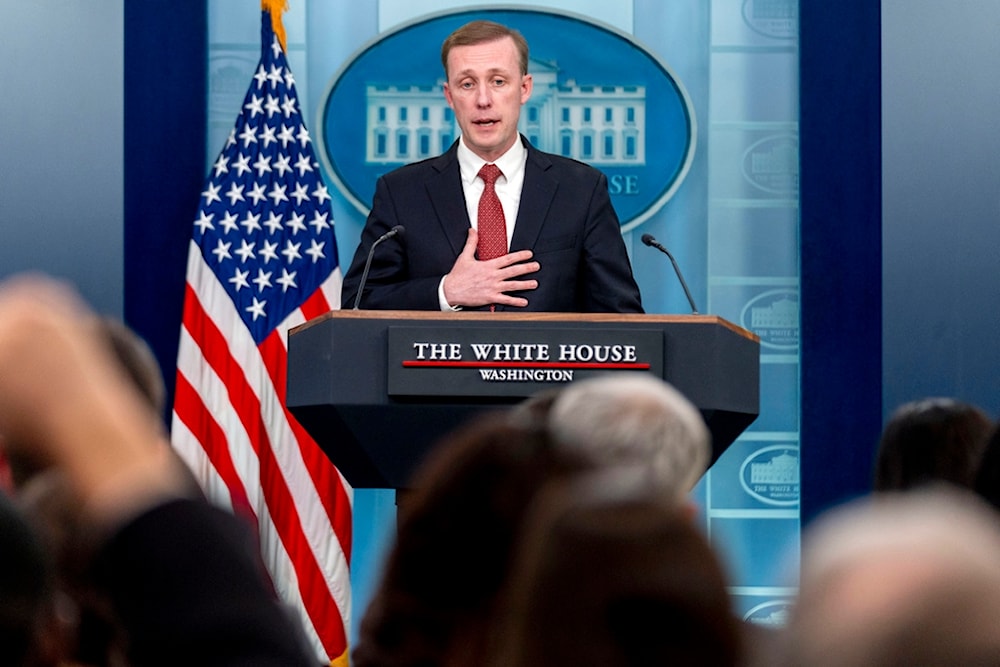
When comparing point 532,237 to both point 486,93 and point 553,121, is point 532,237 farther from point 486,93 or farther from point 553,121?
point 553,121

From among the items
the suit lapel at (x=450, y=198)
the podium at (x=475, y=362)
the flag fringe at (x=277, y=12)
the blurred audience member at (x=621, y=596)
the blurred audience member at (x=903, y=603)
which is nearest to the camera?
the blurred audience member at (x=903, y=603)

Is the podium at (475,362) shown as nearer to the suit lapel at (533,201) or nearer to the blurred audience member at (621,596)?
the suit lapel at (533,201)

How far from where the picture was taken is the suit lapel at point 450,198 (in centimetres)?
445

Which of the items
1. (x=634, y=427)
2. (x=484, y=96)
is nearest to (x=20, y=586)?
(x=634, y=427)

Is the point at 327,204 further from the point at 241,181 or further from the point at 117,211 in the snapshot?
the point at 117,211

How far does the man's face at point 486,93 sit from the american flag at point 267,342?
1.18 meters

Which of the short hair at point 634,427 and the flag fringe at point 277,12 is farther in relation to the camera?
the flag fringe at point 277,12

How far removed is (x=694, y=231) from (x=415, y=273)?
1.91m

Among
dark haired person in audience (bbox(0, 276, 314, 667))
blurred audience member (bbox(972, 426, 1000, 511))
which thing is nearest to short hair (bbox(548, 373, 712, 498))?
blurred audience member (bbox(972, 426, 1000, 511))

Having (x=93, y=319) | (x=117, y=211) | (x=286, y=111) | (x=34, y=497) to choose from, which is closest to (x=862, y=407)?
(x=286, y=111)

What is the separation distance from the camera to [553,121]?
5.98 meters

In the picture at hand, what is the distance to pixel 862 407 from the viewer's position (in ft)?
19.0

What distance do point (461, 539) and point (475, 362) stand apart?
2.31 metres

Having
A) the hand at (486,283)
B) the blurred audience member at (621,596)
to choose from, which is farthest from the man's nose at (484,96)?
the blurred audience member at (621,596)
